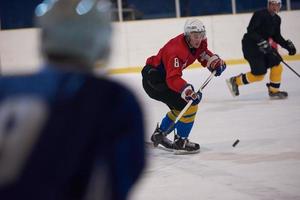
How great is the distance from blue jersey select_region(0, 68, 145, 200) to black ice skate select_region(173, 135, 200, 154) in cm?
283

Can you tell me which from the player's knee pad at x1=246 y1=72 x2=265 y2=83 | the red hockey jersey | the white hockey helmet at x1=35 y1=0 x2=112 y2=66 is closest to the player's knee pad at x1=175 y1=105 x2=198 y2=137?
the red hockey jersey

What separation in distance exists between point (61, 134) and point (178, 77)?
281 centimetres

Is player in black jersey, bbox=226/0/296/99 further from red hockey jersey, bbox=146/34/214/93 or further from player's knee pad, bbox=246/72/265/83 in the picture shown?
red hockey jersey, bbox=146/34/214/93

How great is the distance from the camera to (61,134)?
2.59 ft

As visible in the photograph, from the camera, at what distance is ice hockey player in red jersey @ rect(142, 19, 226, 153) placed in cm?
359

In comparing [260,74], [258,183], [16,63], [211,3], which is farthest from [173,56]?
[211,3]

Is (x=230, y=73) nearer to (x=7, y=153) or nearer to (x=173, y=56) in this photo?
(x=173, y=56)

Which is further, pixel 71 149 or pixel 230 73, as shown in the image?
pixel 230 73

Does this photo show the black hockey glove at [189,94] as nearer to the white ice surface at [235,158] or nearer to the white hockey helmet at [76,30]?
the white ice surface at [235,158]

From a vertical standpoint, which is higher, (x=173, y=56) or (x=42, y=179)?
(x=42, y=179)

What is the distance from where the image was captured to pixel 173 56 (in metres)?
3.59

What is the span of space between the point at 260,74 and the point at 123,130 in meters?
5.17

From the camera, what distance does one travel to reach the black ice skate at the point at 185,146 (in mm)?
3641

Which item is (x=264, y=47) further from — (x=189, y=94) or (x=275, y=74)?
(x=189, y=94)
